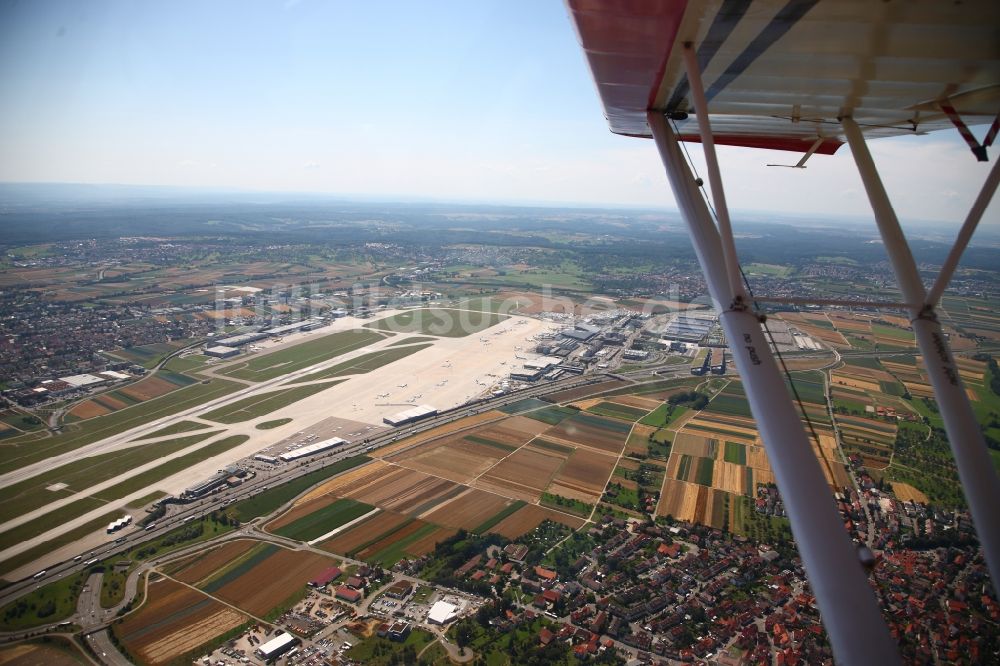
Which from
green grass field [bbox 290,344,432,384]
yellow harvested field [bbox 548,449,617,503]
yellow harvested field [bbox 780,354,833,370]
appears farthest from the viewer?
green grass field [bbox 290,344,432,384]

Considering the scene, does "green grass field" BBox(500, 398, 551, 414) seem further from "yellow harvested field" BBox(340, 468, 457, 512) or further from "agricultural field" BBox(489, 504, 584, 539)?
"agricultural field" BBox(489, 504, 584, 539)

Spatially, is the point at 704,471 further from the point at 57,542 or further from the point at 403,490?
the point at 57,542

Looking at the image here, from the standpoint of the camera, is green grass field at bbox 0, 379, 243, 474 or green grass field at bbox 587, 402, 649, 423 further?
green grass field at bbox 587, 402, 649, 423

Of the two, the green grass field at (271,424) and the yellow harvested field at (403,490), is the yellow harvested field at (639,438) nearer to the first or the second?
the yellow harvested field at (403,490)

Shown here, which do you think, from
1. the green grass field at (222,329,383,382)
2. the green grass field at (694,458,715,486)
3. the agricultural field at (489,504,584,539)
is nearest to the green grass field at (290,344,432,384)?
the green grass field at (222,329,383,382)

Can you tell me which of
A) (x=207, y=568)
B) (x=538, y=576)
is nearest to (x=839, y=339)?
(x=538, y=576)

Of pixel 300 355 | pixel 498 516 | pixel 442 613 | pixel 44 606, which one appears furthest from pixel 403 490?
pixel 300 355
